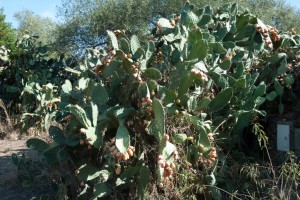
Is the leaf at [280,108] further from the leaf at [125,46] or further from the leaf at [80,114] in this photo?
the leaf at [80,114]

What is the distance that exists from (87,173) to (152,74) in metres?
0.95

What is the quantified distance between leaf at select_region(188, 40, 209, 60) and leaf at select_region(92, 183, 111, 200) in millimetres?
1249

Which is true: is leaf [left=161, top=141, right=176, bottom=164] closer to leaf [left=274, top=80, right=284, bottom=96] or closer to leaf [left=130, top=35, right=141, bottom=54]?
leaf [left=130, top=35, right=141, bottom=54]

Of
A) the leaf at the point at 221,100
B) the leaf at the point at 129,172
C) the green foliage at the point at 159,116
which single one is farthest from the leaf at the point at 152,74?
the leaf at the point at 129,172

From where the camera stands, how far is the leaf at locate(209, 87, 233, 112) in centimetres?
412

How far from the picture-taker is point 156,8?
515 inches

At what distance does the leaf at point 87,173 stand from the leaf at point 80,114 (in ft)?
1.15

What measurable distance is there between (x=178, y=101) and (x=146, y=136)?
39 cm

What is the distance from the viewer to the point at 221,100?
416cm

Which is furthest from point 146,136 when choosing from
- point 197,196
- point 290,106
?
point 290,106

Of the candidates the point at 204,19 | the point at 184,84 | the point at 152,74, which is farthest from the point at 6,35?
the point at 184,84

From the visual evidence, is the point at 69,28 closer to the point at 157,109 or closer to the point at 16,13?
the point at 157,109

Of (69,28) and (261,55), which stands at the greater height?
(69,28)

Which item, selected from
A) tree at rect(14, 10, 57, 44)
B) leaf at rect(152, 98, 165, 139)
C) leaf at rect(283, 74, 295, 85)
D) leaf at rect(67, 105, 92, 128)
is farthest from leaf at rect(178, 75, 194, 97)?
tree at rect(14, 10, 57, 44)
